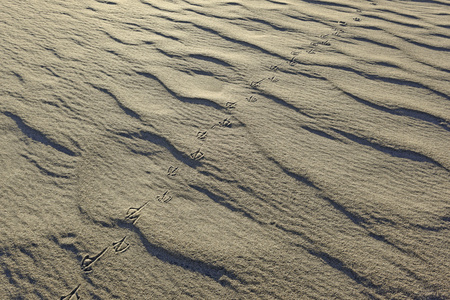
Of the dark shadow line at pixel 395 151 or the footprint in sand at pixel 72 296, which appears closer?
the footprint in sand at pixel 72 296

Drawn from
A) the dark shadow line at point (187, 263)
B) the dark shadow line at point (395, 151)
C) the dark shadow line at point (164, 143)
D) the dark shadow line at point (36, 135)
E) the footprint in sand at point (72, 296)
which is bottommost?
the footprint in sand at point (72, 296)

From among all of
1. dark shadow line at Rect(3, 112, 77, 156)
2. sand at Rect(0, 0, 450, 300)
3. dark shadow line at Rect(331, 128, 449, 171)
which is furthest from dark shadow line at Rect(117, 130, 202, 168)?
dark shadow line at Rect(331, 128, 449, 171)

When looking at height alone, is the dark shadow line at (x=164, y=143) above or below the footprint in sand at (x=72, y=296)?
above

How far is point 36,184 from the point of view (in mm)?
1198

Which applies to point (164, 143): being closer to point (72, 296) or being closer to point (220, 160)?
point (220, 160)

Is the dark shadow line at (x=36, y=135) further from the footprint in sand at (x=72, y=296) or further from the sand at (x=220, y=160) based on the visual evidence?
the footprint in sand at (x=72, y=296)

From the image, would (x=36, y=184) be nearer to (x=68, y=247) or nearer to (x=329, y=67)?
(x=68, y=247)

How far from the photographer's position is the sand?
0.98 m

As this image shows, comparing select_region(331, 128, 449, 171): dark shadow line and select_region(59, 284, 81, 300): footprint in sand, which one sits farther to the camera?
select_region(331, 128, 449, 171): dark shadow line

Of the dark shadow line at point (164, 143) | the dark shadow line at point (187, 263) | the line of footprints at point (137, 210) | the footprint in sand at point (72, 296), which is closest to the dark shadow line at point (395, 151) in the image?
the line of footprints at point (137, 210)

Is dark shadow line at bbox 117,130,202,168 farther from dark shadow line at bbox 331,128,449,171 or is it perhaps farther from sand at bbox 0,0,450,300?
dark shadow line at bbox 331,128,449,171

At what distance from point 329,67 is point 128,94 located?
113 centimetres

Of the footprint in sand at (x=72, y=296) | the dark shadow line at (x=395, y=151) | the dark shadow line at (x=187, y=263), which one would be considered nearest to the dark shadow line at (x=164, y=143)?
the dark shadow line at (x=187, y=263)

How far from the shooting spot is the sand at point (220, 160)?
98 centimetres
